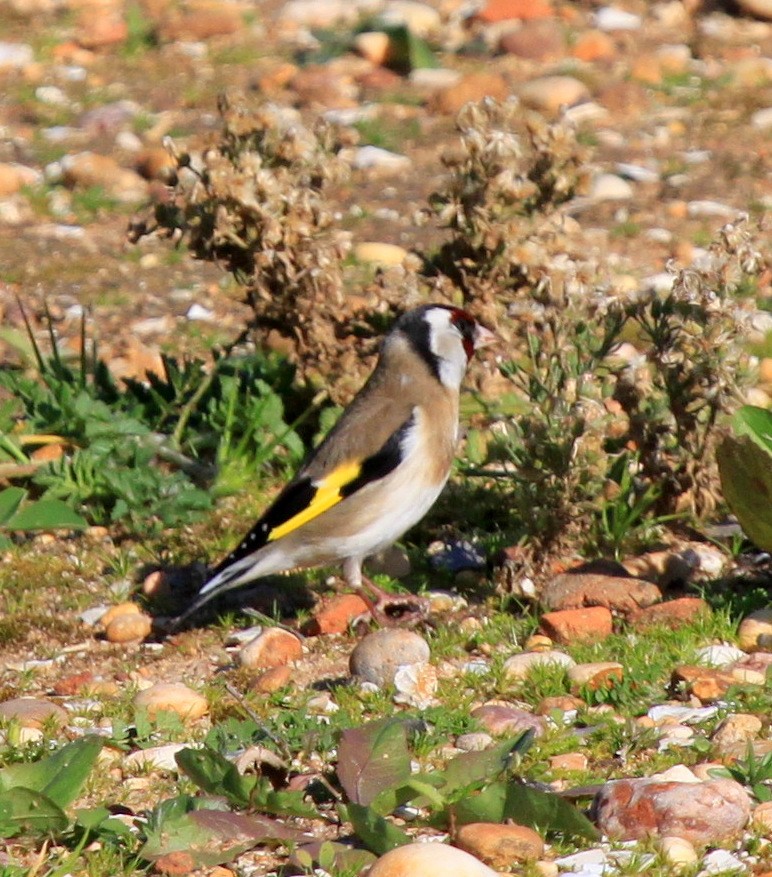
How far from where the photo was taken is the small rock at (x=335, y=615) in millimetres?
5445

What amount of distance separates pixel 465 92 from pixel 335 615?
5791 millimetres

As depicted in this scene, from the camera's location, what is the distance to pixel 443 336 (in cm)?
587

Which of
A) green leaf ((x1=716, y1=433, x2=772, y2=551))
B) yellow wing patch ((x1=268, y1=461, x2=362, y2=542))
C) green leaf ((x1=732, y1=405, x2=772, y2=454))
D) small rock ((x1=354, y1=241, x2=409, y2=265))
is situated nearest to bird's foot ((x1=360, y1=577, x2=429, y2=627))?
yellow wing patch ((x1=268, y1=461, x2=362, y2=542))

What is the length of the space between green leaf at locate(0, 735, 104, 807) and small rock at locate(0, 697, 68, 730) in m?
0.61

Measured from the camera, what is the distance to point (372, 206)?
9.37 metres

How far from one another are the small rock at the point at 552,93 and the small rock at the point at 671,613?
567cm

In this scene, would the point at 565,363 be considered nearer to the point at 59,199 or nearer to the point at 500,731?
the point at 500,731

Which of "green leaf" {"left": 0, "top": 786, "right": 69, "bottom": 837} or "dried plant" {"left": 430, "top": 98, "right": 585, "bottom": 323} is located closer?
"green leaf" {"left": 0, "top": 786, "right": 69, "bottom": 837}

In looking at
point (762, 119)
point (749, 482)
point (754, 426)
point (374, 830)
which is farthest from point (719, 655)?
point (762, 119)

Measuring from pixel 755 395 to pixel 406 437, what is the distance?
1824 millimetres

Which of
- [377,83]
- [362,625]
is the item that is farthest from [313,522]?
[377,83]

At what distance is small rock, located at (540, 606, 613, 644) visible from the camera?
508 centimetres

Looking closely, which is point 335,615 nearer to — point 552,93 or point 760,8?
point 552,93

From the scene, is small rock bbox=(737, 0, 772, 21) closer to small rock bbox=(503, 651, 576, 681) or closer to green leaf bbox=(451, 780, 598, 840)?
small rock bbox=(503, 651, 576, 681)
